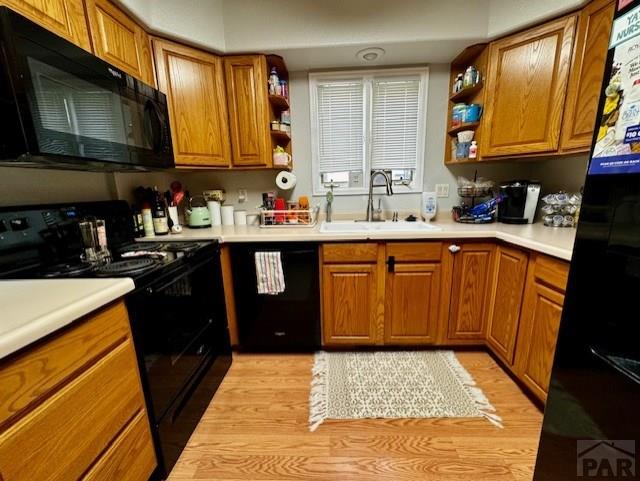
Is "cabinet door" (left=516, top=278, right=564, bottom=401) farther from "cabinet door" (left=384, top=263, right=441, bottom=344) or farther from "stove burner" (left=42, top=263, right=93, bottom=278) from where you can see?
"stove burner" (left=42, top=263, right=93, bottom=278)

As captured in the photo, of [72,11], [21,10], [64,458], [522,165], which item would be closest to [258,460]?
[64,458]

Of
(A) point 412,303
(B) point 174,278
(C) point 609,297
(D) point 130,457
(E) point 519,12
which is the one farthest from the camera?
(A) point 412,303

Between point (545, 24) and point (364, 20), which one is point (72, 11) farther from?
point (545, 24)

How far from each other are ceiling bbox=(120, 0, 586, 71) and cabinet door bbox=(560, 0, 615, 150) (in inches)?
12.1

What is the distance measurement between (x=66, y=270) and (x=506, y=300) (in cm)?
216

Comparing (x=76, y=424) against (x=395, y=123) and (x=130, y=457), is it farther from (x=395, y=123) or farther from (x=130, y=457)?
(x=395, y=123)

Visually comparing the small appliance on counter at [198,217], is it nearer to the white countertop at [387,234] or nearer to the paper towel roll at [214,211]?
the paper towel roll at [214,211]

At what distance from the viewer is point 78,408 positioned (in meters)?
0.72

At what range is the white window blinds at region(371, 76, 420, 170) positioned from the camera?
2.07 metres

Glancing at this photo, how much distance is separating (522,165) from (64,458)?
2.91m

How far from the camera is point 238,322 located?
5.95ft

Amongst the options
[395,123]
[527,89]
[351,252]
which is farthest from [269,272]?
[527,89]

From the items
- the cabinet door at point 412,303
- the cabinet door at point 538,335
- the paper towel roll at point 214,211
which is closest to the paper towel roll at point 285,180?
the paper towel roll at point 214,211

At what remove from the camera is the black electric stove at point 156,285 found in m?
0.99
